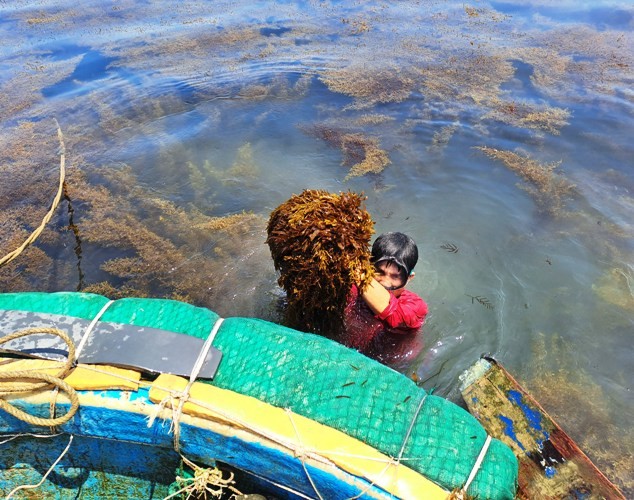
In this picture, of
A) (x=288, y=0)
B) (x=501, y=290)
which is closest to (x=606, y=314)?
Result: (x=501, y=290)

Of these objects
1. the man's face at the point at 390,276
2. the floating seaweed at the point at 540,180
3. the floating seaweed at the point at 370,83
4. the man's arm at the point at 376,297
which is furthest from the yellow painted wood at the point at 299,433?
the floating seaweed at the point at 370,83

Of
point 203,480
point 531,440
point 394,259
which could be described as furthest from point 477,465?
point 394,259

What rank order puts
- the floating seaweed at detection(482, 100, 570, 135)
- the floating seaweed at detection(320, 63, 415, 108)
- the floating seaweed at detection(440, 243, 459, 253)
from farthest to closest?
the floating seaweed at detection(320, 63, 415, 108) < the floating seaweed at detection(482, 100, 570, 135) < the floating seaweed at detection(440, 243, 459, 253)

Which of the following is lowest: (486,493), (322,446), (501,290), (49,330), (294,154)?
(501,290)

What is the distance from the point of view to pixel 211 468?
2.10 metres

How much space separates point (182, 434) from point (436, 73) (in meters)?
8.11

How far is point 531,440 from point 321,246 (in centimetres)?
179

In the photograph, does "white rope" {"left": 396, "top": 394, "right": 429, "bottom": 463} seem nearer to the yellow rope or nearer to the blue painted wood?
the blue painted wood

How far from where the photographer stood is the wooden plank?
2.42 meters

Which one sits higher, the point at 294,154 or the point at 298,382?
the point at 298,382

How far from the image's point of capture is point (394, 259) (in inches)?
132

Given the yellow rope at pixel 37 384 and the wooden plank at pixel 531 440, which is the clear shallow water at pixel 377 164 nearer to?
the wooden plank at pixel 531 440

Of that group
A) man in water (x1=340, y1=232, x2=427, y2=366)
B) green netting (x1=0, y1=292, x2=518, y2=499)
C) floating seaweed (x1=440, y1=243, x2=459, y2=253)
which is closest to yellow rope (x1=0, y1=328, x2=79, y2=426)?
green netting (x1=0, y1=292, x2=518, y2=499)

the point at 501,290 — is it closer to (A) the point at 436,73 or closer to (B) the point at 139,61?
(A) the point at 436,73
